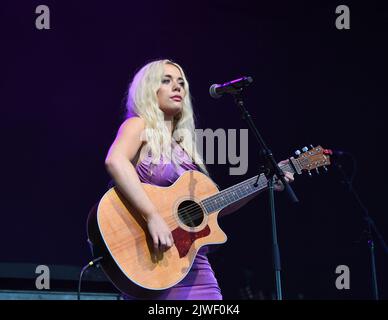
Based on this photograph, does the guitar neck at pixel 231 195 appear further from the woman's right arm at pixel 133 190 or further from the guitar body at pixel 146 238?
the woman's right arm at pixel 133 190

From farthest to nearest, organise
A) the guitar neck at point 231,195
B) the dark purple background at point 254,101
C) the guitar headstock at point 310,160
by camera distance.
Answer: the dark purple background at point 254,101 → the guitar headstock at point 310,160 → the guitar neck at point 231,195

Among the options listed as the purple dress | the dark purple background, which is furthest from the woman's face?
the dark purple background

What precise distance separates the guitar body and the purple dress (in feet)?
0.13

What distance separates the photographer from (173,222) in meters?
2.85

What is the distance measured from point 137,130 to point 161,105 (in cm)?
33

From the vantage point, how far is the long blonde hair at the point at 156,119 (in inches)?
117

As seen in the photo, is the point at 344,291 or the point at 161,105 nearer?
the point at 161,105

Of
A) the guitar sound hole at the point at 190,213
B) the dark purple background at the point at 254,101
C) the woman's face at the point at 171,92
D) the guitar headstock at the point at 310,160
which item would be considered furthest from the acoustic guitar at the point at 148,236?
the dark purple background at the point at 254,101

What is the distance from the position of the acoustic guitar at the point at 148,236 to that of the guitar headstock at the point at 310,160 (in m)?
0.65

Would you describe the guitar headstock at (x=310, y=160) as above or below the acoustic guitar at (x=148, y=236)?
above

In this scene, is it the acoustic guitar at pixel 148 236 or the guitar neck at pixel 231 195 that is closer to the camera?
the acoustic guitar at pixel 148 236

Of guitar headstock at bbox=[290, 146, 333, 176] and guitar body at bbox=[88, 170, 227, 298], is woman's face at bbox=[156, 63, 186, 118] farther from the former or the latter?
guitar headstock at bbox=[290, 146, 333, 176]

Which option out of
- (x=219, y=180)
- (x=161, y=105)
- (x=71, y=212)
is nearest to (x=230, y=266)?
(x=219, y=180)

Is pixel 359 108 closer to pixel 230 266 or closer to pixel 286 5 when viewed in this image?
pixel 286 5
